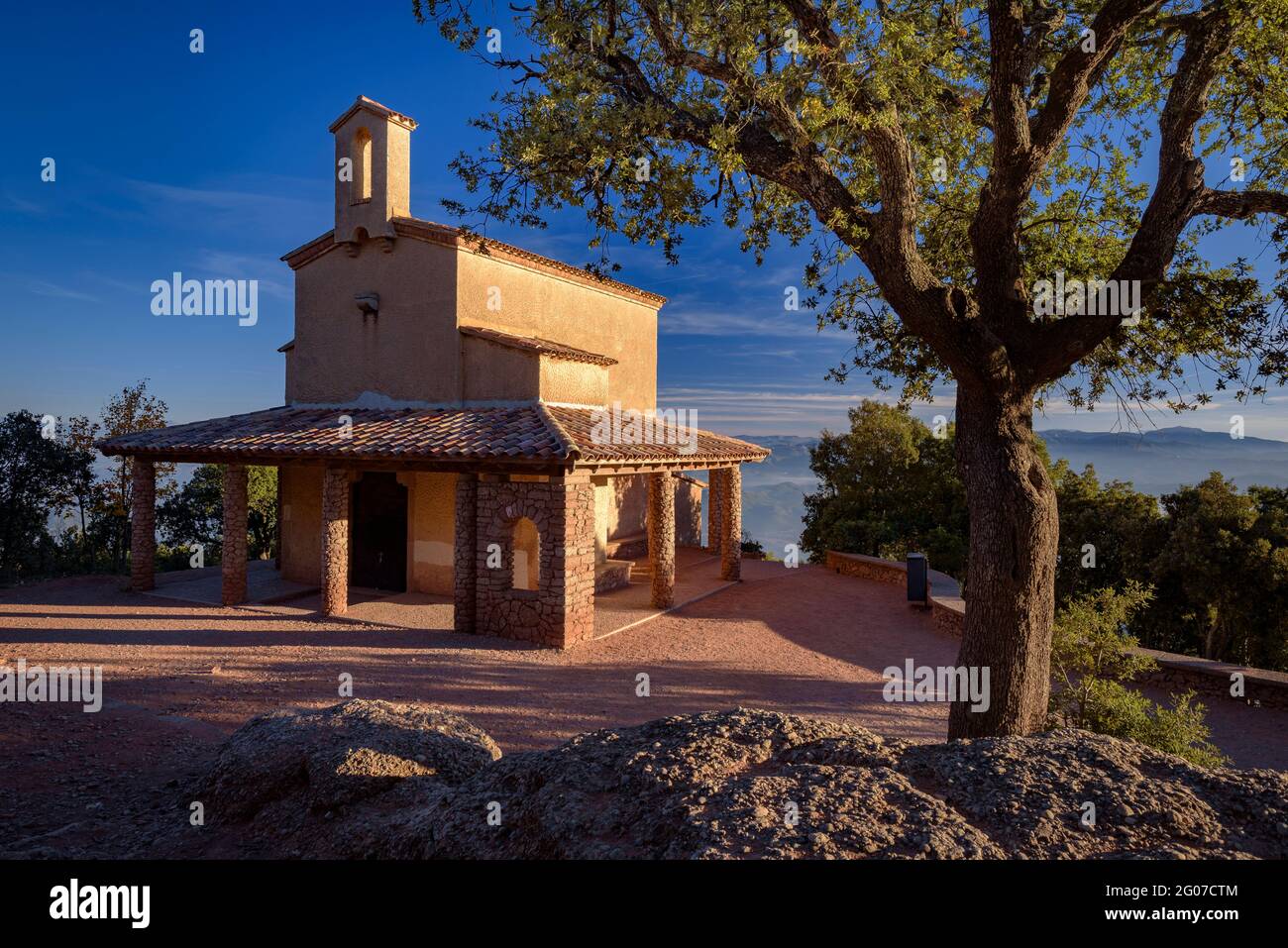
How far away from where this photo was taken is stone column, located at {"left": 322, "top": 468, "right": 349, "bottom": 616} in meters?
13.7

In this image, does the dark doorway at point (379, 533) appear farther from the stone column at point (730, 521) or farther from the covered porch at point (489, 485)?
the stone column at point (730, 521)

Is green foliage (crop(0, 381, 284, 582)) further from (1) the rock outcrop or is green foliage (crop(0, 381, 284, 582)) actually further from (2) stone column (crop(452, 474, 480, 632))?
(1) the rock outcrop

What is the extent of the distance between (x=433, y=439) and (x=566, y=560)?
143 inches

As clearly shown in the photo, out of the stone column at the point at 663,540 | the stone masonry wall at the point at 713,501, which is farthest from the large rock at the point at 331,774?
the stone masonry wall at the point at 713,501

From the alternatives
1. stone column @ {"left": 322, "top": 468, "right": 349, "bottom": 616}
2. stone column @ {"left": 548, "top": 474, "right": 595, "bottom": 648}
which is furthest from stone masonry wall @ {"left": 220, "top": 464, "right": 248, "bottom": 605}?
stone column @ {"left": 548, "top": 474, "right": 595, "bottom": 648}

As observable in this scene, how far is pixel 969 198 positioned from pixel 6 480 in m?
29.4

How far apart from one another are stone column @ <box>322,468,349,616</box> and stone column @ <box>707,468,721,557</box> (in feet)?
28.2

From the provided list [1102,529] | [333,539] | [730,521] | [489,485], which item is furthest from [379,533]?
[1102,529]

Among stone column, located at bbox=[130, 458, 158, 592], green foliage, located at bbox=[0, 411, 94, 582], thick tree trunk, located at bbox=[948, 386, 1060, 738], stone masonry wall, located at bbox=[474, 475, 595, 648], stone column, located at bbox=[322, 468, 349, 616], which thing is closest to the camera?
thick tree trunk, located at bbox=[948, 386, 1060, 738]

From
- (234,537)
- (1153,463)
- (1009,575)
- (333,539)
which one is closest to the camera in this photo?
(1009,575)

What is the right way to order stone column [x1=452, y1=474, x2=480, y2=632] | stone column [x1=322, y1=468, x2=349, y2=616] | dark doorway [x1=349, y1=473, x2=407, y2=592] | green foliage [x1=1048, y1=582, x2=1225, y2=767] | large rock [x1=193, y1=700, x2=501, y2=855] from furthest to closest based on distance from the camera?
dark doorway [x1=349, y1=473, x2=407, y2=592]
stone column [x1=322, y1=468, x2=349, y2=616]
stone column [x1=452, y1=474, x2=480, y2=632]
green foliage [x1=1048, y1=582, x2=1225, y2=767]
large rock [x1=193, y1=700, x2=501, y2=855]

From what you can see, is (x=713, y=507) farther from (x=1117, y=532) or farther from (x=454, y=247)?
(x=1117, y=532)

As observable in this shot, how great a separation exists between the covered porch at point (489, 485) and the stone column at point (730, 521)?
59 mm

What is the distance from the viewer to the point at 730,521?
1812cm
